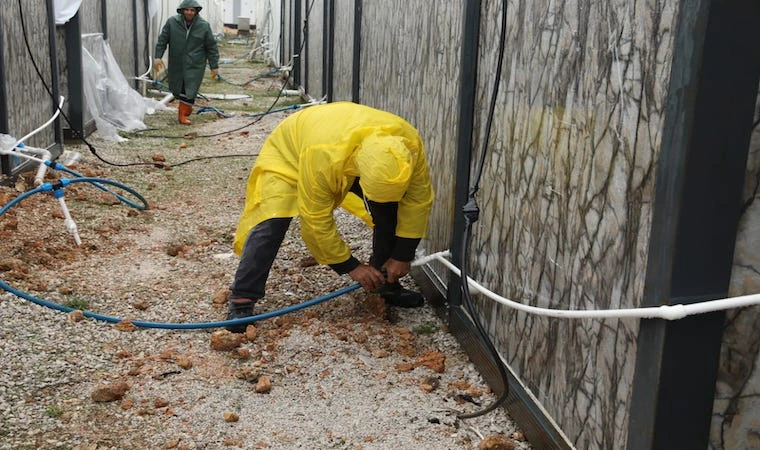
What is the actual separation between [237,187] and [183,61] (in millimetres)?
4737

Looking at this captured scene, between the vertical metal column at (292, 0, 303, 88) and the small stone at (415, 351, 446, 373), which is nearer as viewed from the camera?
the small stone at (415, 351, 446, 373)

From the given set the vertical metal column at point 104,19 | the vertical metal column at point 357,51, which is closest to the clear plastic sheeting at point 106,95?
the vertical metal column at point 104,19

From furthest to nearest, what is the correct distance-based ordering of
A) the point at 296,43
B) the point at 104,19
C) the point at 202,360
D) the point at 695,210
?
the point at 296,43
the point at 104,19
the point at 202,360
the point at 695,210

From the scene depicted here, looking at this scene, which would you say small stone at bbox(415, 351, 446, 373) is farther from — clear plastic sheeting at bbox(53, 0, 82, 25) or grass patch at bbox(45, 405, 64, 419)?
clear plastic sheeting at bbox(53, 0, 82, 25)

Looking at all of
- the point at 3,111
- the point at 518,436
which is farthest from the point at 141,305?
the point at 3,111

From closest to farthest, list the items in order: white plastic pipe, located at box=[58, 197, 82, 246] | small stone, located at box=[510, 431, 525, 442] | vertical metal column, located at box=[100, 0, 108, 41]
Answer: small stone, located at box=[510, 431, 525, 442] → white plastic pipe, located at box=[58, 197, 82, 246] → vertical metal column, located at box=[100, 0, 108, 41]

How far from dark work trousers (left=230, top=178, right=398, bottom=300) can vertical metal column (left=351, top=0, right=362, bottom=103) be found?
11.4 ft

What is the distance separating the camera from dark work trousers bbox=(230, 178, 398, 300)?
12.2ft

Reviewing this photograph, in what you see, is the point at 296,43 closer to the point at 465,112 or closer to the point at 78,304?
the point at 78,304

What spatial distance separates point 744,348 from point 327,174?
191cm

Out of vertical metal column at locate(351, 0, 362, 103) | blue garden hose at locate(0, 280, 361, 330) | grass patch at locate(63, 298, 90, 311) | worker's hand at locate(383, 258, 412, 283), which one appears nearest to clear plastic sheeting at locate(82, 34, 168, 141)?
vertical metal column at locate(351, 0, 362, 103)

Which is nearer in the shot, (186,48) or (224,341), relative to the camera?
(224,341)

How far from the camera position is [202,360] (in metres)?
3.46

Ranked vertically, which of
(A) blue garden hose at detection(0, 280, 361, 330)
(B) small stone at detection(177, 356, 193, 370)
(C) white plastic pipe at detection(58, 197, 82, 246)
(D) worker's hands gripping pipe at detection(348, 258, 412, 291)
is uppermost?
→ (D) worker's hands gripping pipe at detection(348, 258, 412, 291)
